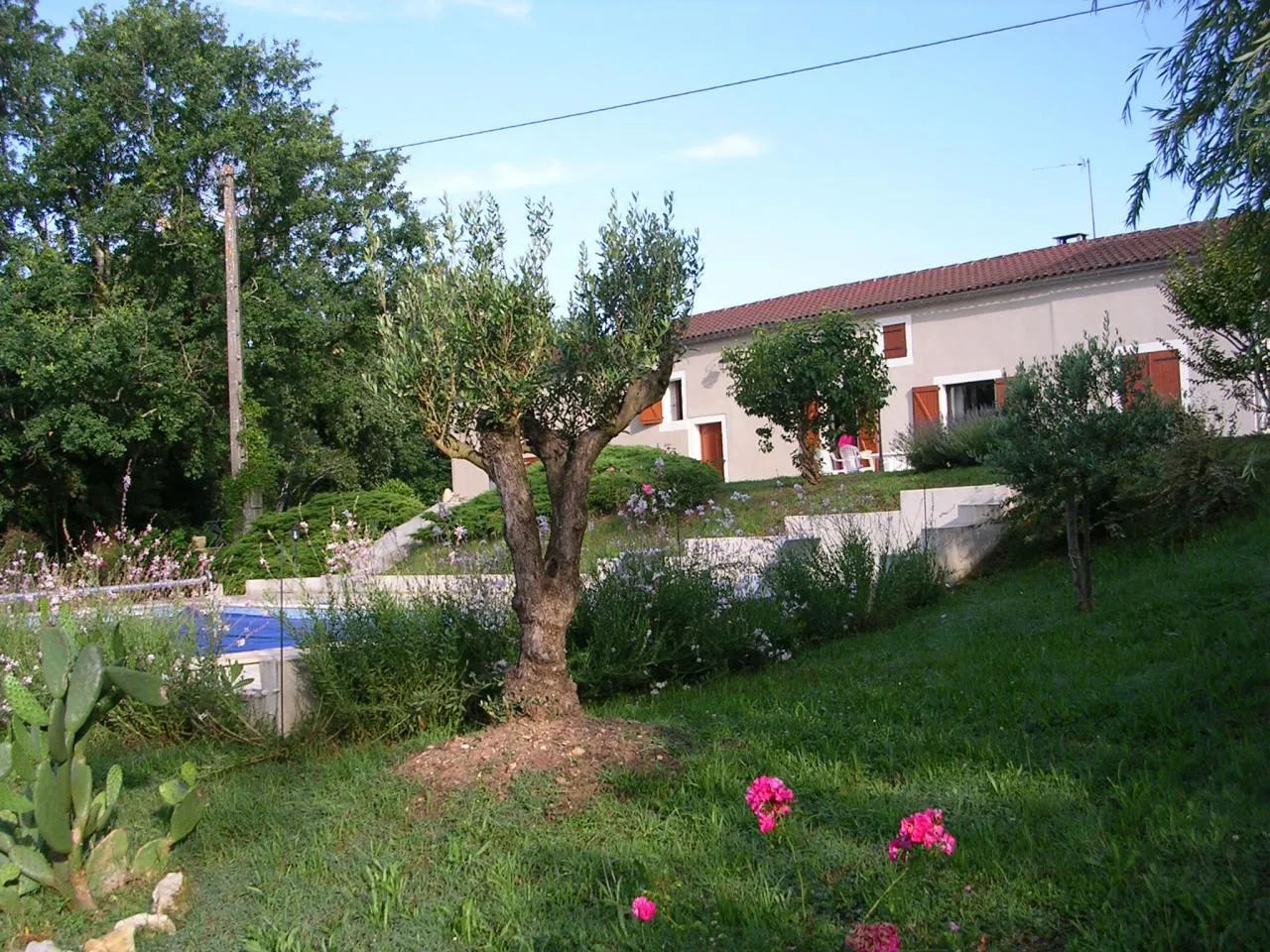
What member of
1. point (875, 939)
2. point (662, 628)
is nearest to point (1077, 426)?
point (662, 628)

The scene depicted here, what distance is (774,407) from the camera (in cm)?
1677

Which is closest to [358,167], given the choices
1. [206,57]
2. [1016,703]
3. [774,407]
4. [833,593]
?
[206,57]

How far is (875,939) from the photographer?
277 cm

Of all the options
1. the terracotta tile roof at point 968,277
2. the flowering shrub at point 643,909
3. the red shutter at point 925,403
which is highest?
the terracotta tile roof at point 968,277

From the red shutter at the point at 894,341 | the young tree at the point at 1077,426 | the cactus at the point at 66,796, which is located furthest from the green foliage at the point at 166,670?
the red shutter at the point at 894,341

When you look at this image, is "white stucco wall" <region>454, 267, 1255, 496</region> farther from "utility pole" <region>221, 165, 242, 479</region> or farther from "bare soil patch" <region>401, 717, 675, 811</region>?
"bare soil patch" <region>401, 717, 675, 811</region>

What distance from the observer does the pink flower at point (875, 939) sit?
9.02 feet

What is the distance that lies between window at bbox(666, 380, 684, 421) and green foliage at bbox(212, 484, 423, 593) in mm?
9300

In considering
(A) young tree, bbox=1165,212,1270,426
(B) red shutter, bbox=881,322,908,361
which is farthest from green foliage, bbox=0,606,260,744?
(B) red shutter, bbox=881,322,908,361

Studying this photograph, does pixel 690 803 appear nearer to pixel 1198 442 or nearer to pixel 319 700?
pixel 319 700

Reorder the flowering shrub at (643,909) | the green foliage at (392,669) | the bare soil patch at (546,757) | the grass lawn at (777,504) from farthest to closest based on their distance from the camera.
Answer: the grass lawn at (777,504), the green foliage at (392,669), the bare soil patch at (546,757), the flowering shrub at (643,909)

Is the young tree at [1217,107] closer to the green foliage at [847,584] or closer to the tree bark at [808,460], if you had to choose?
the green foliage at [847,584]

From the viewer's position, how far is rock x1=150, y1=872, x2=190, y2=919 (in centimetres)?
365

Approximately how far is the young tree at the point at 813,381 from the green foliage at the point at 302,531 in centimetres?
620
